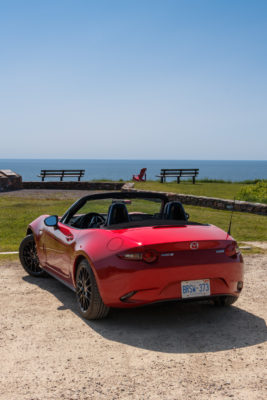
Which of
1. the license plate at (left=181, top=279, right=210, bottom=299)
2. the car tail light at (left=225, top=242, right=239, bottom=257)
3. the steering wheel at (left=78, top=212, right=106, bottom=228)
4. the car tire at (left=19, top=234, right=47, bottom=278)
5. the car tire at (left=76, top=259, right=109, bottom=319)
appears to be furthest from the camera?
the car tire at (left=19, top=234, right=47, bottom=278)

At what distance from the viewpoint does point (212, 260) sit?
505cm

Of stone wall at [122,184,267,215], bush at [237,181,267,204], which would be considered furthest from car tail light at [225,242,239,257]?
bush at [237,181,267,204]

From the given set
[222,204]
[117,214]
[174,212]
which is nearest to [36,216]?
[222,204]

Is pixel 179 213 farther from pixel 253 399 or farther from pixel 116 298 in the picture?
pixel 253 399

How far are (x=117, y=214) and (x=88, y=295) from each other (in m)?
0.94

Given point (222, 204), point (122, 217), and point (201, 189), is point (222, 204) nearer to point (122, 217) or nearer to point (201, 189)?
point (201, 189)

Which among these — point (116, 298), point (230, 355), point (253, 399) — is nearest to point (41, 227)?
point (116, 298)

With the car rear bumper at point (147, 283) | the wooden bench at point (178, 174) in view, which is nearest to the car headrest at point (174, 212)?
the car rear bumper at point (147, 283)

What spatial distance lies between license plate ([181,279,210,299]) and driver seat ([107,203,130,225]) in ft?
3.50

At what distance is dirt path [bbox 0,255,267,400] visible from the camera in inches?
143

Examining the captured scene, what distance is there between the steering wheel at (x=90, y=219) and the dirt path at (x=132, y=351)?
96 cm

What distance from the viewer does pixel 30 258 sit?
7.54 meters

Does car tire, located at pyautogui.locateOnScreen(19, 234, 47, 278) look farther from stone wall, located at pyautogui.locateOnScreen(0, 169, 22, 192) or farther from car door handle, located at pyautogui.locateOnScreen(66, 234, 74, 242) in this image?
stone wall, located at pyautogui.locateOnScreen(0, 169, 22, 192)

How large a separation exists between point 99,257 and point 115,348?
0.97 meters
